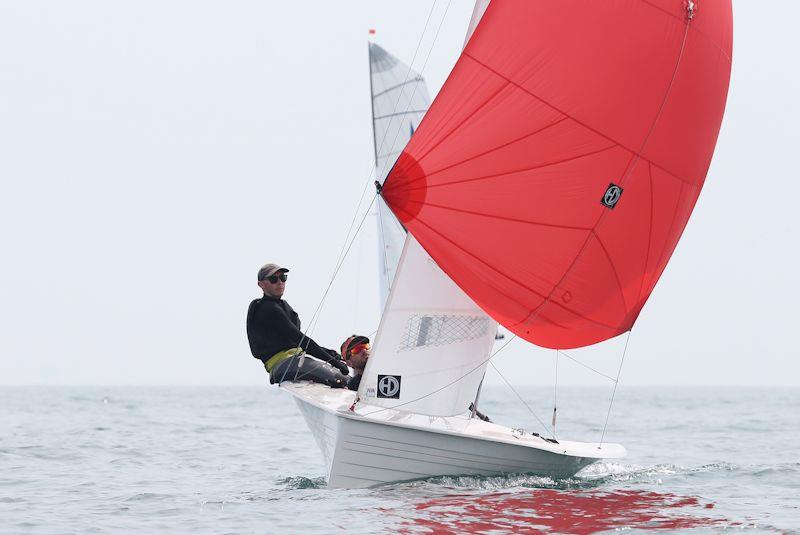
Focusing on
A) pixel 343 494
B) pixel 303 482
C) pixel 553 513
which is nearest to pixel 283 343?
pixel 343 494

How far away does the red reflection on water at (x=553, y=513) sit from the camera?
29.8 feet

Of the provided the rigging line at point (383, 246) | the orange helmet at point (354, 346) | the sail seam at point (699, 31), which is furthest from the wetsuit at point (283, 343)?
the rigging line at point (383, 246)

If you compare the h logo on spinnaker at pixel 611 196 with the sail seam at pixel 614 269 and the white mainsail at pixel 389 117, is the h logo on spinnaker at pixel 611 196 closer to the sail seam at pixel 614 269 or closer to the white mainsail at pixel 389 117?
the sail seam at pixel 614 269

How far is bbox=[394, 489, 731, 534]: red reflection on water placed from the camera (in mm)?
9086

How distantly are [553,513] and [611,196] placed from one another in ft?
10.7

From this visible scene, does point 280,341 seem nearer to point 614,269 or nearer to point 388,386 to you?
point 388,386

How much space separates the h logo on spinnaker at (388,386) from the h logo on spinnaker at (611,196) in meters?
2.75

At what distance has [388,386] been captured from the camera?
10.7 m

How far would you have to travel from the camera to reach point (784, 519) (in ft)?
33.2

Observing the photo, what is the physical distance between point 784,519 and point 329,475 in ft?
14.1

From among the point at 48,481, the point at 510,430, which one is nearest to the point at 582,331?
the point at 510,430

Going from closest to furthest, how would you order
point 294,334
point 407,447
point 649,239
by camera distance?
1. point 407,447
2. point 649,239
3. point 294,334

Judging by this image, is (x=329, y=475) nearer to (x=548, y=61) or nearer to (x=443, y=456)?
(x=443, y=456)

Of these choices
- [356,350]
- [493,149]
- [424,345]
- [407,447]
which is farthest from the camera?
[356,350]
